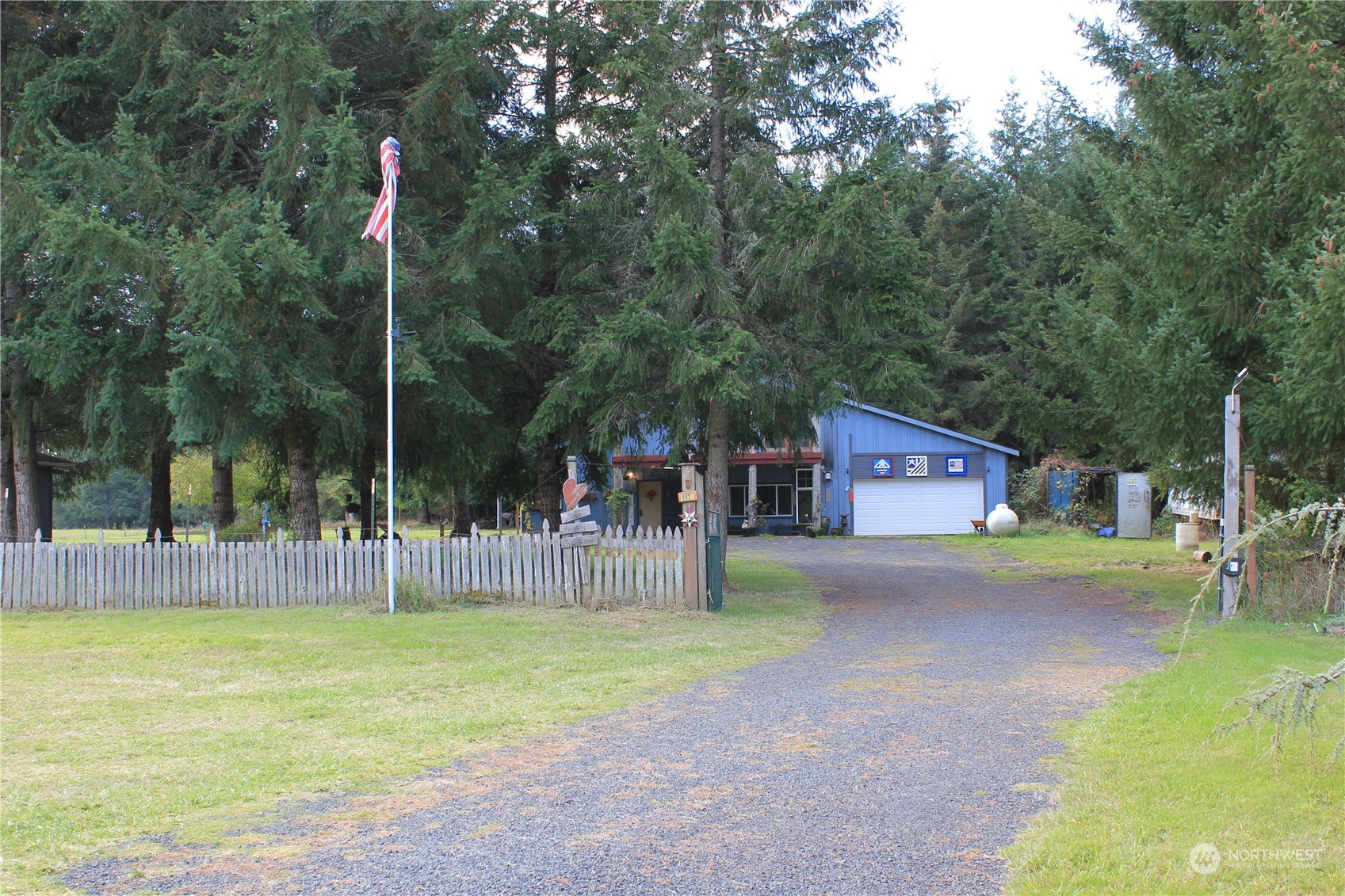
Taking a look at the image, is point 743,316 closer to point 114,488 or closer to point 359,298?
point 359,298

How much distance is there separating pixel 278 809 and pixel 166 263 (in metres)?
12.8

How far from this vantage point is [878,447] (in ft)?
→ 124

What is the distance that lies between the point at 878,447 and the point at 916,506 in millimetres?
2528

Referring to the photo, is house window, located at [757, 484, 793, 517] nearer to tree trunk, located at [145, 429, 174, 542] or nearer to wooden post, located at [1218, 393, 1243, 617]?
tree trunk, located at [145, 429, 174, 542]

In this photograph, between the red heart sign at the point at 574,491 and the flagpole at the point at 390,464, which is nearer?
the flagpole at the point at 390,464

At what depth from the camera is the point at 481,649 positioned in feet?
37.0

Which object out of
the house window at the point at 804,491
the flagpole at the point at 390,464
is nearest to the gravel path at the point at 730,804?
the flagpole at the point at 390,464

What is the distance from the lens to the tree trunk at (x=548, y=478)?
21641 mm

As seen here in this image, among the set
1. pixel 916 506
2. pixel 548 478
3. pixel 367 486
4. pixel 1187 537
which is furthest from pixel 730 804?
pixel 916 506

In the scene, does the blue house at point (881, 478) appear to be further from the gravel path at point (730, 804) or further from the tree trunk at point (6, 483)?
the gravel path at point (730, 804)

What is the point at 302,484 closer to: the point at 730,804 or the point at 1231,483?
the point at 1231,483

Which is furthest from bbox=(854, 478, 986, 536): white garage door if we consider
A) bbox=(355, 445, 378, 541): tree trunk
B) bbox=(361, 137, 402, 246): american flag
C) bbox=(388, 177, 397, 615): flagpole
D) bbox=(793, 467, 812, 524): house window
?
bbox=(361, 137, 402, 246): american flag

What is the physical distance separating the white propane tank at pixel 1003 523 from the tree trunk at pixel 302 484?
2240cm

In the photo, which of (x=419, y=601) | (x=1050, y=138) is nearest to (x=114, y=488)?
(x=1050, y=138)
